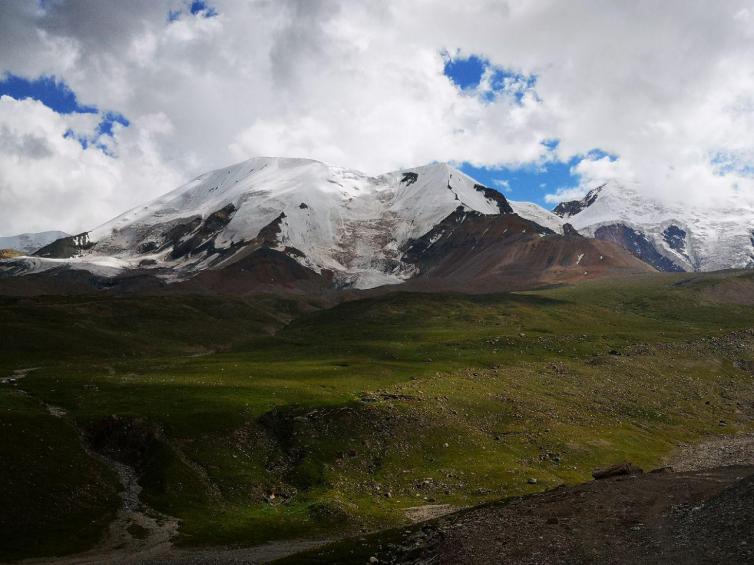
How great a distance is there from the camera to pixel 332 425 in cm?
6888

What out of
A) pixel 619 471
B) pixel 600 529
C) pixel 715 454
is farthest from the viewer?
pixel 715 454

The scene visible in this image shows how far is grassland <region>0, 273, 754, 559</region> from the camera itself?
168 ft

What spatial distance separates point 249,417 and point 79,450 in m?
17.2

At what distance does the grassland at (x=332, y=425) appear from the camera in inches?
2013

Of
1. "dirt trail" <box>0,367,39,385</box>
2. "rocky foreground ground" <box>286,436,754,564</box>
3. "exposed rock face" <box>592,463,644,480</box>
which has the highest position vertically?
"dirt trail" <box>0,367,39,385</box>

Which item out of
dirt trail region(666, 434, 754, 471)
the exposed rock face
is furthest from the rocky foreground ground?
dirt trail region(666, 434, 754, 471)

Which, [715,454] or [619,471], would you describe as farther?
[715,454]

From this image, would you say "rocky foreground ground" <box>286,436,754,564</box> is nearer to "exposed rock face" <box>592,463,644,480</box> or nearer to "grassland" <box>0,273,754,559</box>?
"exposed rock face" <box>592,463,644,480</box>

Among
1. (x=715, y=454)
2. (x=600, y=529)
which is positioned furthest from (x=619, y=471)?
(x=715, y=454)

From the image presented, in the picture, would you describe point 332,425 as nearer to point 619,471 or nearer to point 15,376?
point 619,471

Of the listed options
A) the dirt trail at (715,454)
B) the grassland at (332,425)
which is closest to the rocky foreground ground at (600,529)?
the grassland at (332,425)

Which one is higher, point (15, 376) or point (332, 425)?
point (15, 376)

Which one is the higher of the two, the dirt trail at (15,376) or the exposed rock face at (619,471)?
the dirt trail at (15,376)

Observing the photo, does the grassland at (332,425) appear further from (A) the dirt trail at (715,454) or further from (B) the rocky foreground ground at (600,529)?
(B) the rocky foreground ground at (600,529)
